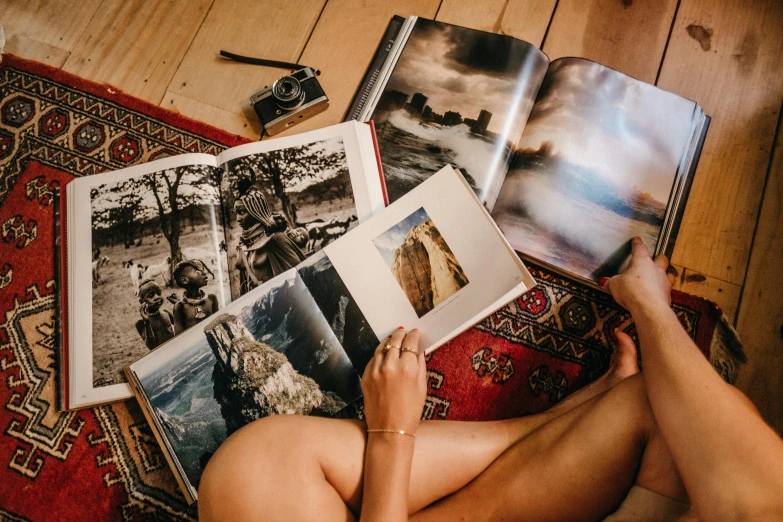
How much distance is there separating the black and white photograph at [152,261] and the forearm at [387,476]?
1.11ft

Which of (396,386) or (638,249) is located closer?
(396,386)

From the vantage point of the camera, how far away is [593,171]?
29.9 inches

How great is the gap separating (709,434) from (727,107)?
622mm

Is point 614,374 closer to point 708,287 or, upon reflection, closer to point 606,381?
point 606,381

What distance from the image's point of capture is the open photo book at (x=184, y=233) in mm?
732

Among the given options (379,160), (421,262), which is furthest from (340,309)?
(379,160)

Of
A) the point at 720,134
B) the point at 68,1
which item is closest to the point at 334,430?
the point at 720,134

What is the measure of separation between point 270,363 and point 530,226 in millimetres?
450

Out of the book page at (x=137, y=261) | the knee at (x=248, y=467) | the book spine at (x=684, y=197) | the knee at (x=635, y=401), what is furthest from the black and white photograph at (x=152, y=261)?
the book spine at (x=684, y=197)

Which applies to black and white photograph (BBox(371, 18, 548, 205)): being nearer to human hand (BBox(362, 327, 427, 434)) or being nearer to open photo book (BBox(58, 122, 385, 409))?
open photo book (BBox(58, 122, 385, 409))

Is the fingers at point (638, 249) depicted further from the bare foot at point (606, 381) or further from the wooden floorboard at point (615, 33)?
the wooden floorboard at point (615, 33)

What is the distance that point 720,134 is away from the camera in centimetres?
82

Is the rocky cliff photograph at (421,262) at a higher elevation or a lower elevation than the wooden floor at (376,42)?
lower

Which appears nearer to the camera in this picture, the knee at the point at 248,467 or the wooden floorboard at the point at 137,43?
the knee at the point at 248,467
